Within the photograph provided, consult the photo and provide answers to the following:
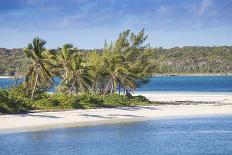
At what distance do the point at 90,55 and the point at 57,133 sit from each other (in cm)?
3266

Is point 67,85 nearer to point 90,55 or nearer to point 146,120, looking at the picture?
point 90,55

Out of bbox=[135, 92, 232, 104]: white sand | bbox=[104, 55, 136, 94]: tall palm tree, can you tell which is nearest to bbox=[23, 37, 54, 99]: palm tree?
bbox=[104, 55, 136, 94]: tall palm tree

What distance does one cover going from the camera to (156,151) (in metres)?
37.0

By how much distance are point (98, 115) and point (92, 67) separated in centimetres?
1436

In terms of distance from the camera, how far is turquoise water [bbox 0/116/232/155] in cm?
3694

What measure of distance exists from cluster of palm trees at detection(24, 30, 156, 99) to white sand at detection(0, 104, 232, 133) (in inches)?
264

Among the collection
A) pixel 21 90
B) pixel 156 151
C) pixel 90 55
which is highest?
pixel 90 55

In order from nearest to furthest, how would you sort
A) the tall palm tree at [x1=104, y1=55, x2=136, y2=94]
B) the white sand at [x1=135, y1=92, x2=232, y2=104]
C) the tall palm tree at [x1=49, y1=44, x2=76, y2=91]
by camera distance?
1. the tall palm tree at [x1=49, y1=44, x2=76, y2=91]
2. the tall palm tree at [x1=104, y1=55, x2=136, y2=94]
3. the white sand at [x1=135, y1=92, x2=232, y2=104]

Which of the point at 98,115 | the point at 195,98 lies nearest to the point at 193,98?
the point at 195,98

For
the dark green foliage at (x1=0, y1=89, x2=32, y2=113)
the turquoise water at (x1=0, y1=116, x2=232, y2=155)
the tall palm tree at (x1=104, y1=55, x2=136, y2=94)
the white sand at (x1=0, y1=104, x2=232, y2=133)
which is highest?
the tall palm tree at (x1=104, y1=55, x2=136, y2=94)

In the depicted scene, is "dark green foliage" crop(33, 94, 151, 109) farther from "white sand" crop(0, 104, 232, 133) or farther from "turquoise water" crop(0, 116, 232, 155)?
"turquoise water" crop(0, 116, 232, 155)

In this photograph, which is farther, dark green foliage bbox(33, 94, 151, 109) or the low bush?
dark green foliage bbox(33, 94, 151, 109)

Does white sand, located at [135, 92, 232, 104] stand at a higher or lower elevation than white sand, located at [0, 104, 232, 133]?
higher

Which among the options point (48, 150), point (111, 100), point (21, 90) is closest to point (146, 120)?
point (111, 100)
